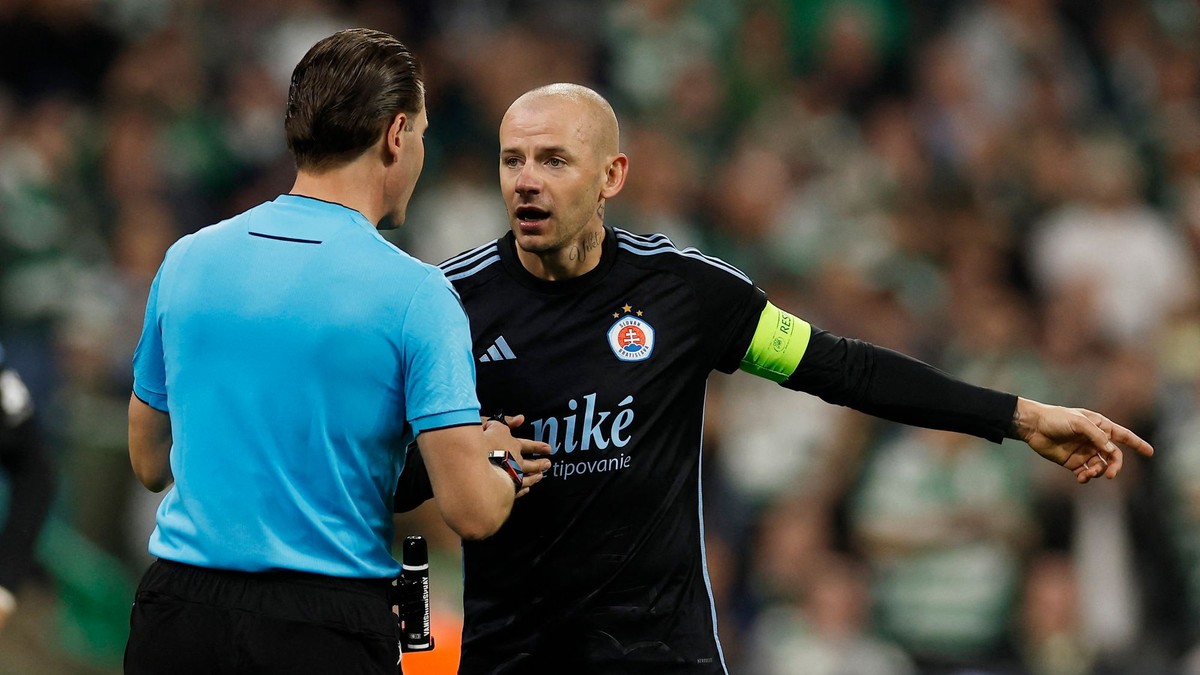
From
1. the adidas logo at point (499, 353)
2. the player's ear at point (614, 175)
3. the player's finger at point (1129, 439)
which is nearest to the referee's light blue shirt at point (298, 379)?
the adidas logo at point (499, 353)

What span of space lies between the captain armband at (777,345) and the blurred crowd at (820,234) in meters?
4.07

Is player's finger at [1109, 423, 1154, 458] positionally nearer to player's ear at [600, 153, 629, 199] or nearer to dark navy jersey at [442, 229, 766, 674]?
dark navy jersey at [442, 229, 766, 674]

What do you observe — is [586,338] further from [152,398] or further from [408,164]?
[152,398]

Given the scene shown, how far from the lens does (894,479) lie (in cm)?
822

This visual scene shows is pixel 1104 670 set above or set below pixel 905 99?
below

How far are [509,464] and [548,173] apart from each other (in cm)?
100

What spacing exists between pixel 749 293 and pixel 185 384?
162 cm

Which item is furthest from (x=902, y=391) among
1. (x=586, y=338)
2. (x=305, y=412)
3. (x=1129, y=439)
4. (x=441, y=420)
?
(x=305, y=412)

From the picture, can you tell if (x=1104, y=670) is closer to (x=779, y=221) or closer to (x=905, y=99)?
(x=779, y=221)

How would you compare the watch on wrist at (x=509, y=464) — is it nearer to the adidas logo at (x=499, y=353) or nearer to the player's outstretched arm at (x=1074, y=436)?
the adidas logo at (x=499, y=353)

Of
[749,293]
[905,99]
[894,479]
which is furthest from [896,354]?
[905,99]

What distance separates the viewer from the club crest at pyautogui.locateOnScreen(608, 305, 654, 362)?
408 cm

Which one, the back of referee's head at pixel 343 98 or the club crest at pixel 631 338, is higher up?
the back of referee's head at pixel 343 98

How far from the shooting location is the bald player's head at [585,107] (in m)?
4.09
